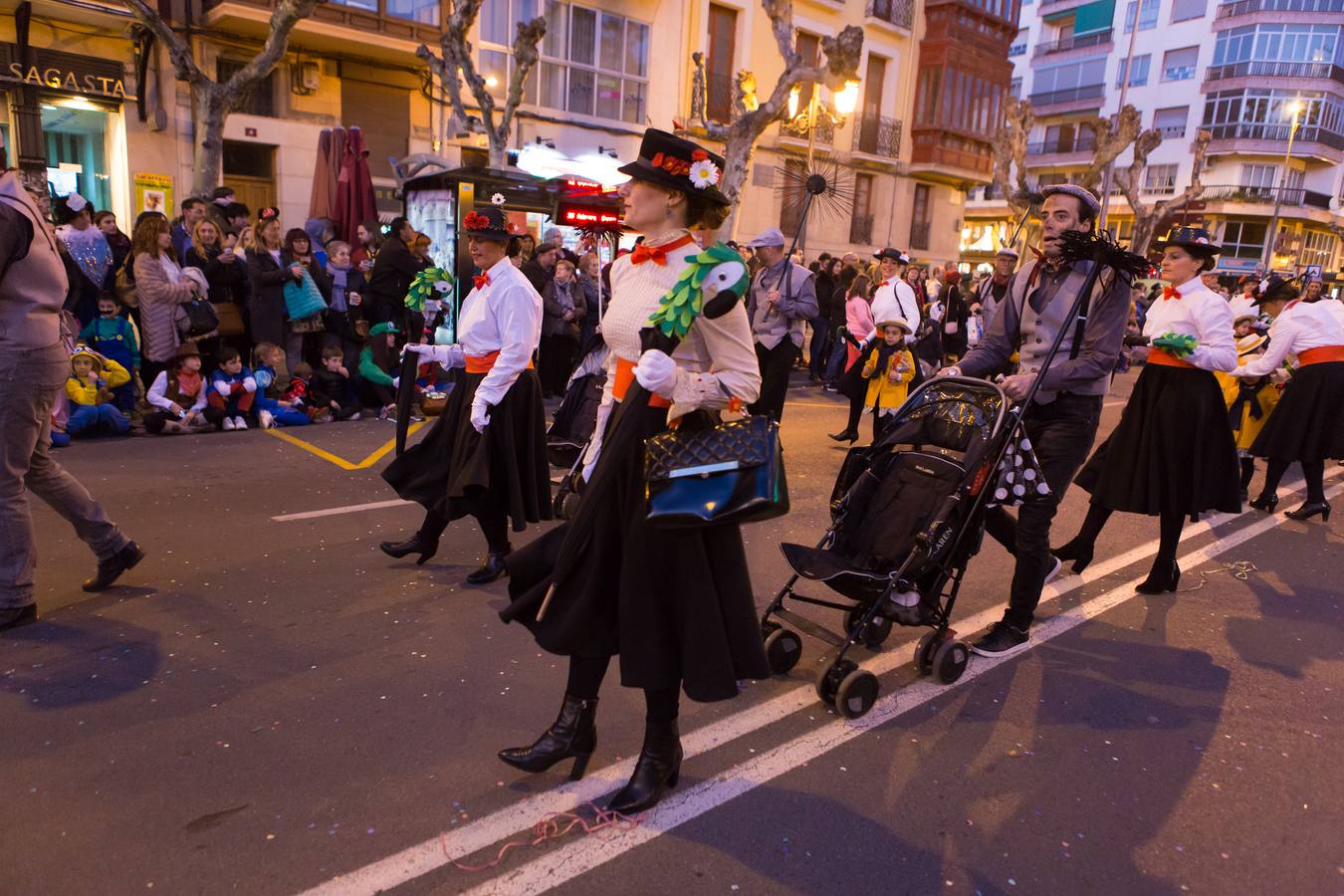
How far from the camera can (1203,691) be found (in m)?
4.23

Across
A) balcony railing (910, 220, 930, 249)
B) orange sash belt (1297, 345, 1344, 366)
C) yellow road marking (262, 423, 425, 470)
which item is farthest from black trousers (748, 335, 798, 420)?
balcony railing (910, 220, 930, 249)

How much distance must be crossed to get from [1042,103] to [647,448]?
63.2 meters

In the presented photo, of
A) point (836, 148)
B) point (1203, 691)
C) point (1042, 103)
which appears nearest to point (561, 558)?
point (1203, 691)

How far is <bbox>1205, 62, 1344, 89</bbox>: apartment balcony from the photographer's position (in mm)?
47969

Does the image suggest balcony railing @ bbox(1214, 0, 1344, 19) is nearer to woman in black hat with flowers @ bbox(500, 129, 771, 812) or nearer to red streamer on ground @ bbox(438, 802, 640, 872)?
woman in black hat with flowers @ bbox(500, 129, 771, 812)

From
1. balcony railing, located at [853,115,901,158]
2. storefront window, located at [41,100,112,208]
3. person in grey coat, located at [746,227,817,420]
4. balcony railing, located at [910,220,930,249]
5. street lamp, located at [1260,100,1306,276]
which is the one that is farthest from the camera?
street lamp, located at [1260,100,1306,276]

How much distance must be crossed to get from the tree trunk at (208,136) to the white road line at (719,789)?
40.9ft

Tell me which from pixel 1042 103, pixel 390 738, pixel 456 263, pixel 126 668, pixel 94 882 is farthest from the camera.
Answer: pixel 1042 103

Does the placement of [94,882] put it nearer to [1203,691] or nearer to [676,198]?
[676,198]

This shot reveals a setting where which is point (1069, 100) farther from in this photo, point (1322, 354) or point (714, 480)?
point (714, 480)

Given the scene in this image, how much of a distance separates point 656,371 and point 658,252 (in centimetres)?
56

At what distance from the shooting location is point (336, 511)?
6297 mm

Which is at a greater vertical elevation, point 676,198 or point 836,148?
point 836,148

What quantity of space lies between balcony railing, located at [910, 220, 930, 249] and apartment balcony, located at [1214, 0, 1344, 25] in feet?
106
